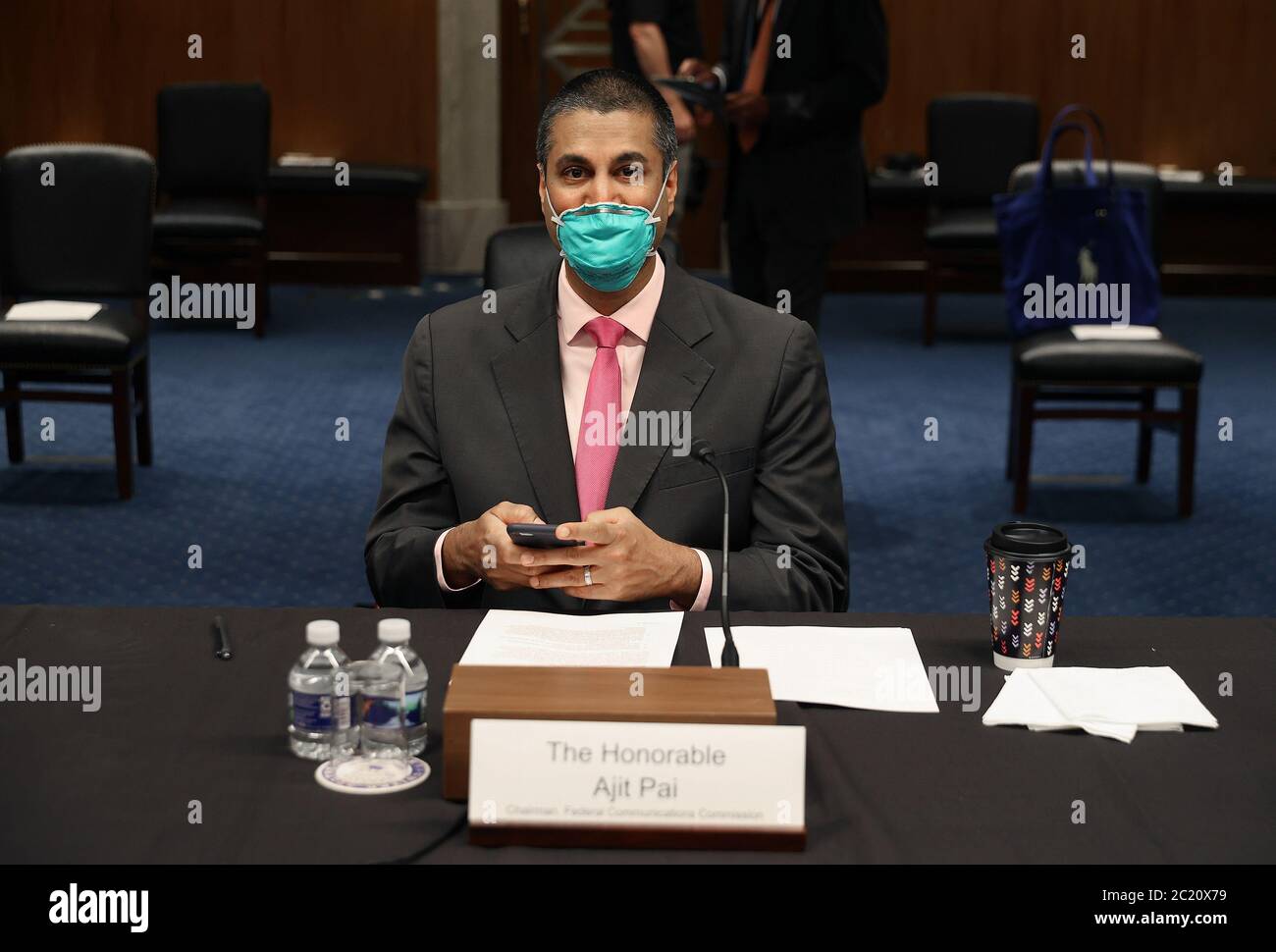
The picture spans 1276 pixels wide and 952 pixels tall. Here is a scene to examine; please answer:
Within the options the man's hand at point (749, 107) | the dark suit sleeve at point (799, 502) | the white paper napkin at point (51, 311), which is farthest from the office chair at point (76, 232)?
the dark suit sleeve at point (799, 502)

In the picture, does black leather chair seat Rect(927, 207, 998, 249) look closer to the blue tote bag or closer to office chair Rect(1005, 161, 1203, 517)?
office chair Rect(1005, 161, 1203, 517)

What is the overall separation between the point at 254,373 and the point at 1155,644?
19.3ft

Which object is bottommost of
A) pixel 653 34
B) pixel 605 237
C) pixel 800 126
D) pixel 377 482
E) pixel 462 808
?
pixel 377 482

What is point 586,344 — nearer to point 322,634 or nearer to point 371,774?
point 322,634

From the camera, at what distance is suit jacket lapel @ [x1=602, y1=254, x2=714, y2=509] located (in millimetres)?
2447

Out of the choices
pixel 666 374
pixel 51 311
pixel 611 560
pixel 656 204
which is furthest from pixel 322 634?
pixel 51 311

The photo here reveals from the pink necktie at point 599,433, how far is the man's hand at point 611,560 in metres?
0.26

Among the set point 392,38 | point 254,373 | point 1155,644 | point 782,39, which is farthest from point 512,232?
point 392,38

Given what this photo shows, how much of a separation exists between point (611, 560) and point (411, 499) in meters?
0.47

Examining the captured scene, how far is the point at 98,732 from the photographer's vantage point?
181cm

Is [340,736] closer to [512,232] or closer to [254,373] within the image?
[512,232]

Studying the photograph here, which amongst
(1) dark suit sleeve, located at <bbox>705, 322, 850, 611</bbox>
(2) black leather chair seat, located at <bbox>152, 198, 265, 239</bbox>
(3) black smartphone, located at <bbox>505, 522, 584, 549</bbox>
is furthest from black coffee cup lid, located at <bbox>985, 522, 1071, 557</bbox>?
(2) black leather chair seat, located at <bbox>152, 198, 265, 239</bbox>

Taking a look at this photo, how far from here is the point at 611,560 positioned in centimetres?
220

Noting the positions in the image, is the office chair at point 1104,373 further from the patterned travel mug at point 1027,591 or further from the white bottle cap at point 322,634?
the white bottle cap at point 322,634
